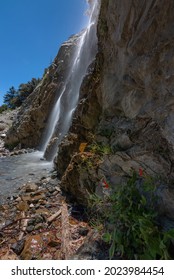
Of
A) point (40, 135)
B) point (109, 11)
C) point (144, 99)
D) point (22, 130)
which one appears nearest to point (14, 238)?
point (144, 99)

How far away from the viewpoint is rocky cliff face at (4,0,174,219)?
2541 mm

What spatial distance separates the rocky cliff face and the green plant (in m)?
0.24

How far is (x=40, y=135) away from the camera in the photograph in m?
14.5

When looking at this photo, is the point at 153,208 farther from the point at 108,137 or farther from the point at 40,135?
the point at 40,135

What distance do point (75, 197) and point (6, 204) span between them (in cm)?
177

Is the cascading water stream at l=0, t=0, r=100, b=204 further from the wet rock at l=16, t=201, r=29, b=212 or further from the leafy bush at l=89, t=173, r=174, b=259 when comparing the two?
the leafy bush at l=89, t=173, r=174, b=259

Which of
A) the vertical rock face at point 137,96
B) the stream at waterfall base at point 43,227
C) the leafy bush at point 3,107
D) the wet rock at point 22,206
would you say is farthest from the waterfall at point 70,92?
the leafy bush at point 3,107

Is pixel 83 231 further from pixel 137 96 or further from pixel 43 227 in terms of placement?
pixel 137 96

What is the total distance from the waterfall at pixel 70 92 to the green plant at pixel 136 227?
7724mm

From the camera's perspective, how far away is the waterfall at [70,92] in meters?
10.4

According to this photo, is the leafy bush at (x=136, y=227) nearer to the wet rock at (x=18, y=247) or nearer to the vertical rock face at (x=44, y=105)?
the wet rock at (x=18, y=247)

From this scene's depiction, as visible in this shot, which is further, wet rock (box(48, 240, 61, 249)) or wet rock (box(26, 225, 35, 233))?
wet rock (box(26, 225, 35, 233))

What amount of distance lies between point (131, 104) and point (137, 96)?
0.59ft

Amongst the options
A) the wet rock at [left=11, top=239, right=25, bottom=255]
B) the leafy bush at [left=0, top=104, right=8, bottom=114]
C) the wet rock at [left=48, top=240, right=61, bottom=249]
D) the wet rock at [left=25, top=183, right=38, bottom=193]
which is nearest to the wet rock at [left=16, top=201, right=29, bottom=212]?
the wet rock at [left=25, top=183, right=38, bottom=193]
